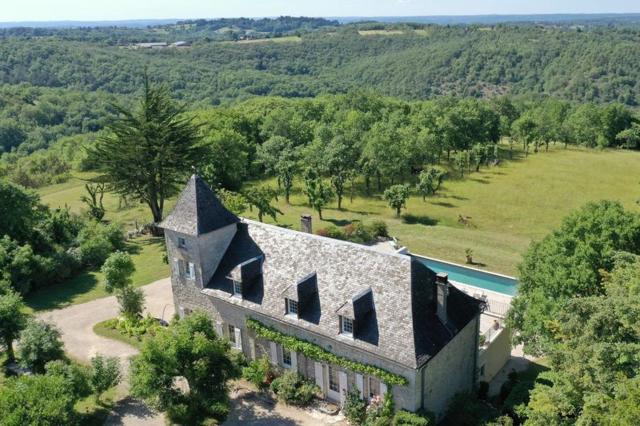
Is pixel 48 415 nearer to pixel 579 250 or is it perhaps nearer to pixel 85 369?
A: pixel 85 369

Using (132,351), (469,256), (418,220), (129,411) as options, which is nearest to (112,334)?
(132,351)

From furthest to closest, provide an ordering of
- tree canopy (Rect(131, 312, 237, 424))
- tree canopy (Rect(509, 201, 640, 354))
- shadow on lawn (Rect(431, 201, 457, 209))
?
shadow on lawn (Rect(431, 201, 457, 209)) < tree canopy (Rect(509, 201, 640, 354)) < tree canopy (Rect(131, 312, 237, 424))

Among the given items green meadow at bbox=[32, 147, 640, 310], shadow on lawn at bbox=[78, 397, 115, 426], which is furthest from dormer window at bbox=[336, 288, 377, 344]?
green meadow at bbox=[32, 147, 640, 310]

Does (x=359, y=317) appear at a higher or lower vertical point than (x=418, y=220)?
higher

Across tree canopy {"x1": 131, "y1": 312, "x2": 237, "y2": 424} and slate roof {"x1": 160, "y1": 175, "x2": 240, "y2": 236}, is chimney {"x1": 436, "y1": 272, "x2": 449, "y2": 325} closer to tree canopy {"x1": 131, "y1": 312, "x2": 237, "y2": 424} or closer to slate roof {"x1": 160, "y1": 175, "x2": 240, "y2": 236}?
tree canopy {"x1": 131, "y1": 312, "x2": 237, "y2": 424}

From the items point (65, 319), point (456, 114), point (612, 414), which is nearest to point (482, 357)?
point (612, 414)

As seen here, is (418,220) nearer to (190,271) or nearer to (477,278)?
(477,278)
